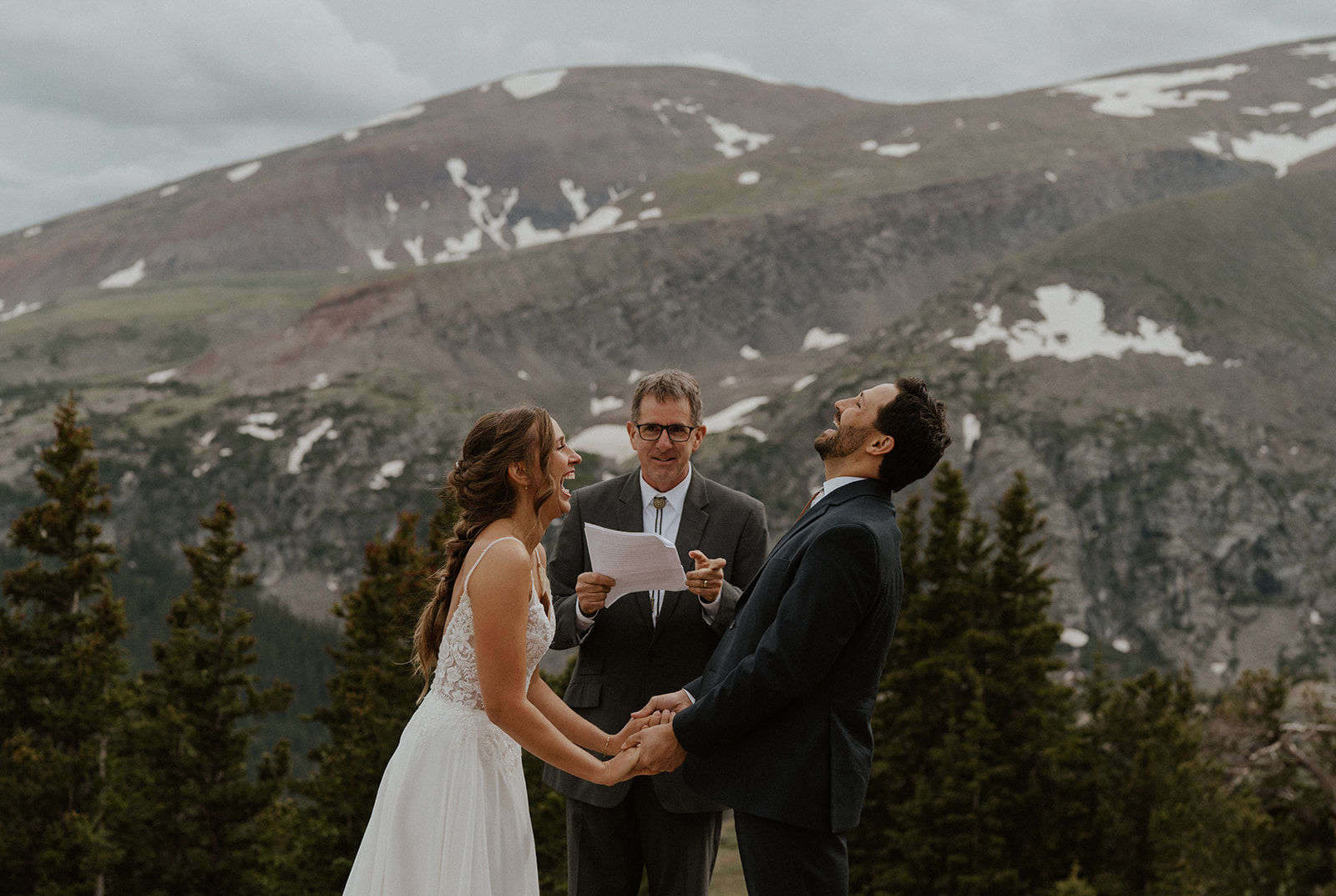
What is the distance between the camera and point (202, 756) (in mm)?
39938

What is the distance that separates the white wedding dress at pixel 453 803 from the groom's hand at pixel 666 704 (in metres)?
0.69

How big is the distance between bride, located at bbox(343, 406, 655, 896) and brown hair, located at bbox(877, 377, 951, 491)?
1.64 metres

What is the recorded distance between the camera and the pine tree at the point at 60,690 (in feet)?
106

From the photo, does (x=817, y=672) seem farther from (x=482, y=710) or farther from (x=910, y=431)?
(x=482, y=710)

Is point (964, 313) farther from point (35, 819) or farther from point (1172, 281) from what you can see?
point (35, 819)

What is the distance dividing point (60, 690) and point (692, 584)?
110ft

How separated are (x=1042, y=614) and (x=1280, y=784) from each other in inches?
626

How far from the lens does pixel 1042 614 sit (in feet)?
124

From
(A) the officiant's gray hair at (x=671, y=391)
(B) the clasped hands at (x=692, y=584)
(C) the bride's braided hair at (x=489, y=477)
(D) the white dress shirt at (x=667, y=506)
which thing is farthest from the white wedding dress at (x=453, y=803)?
(A) the officiant's gray hair at (x=671, y=391)

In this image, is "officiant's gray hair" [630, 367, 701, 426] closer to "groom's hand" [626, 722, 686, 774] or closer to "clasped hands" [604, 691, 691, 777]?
"clasped hands" [604, 691, 691, 777]

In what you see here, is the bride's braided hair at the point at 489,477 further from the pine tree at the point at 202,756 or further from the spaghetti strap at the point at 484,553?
the pine tree at the point at 202,756

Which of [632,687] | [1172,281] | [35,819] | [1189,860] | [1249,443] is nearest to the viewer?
[632,687]

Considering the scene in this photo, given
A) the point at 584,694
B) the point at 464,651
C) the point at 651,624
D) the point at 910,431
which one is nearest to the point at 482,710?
the point at 464,651

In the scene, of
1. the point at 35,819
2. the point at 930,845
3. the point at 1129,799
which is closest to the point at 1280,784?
the point at 1129,799
